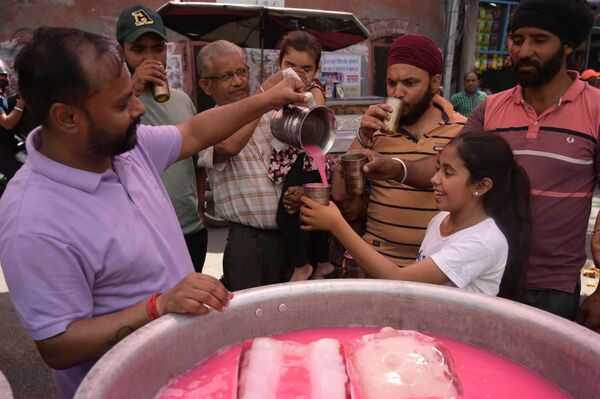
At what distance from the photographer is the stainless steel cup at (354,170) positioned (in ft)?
6.27

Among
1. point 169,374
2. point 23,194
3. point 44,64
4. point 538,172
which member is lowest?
point 169,374

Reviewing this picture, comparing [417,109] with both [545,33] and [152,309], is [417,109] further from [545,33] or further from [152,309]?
[152,309]

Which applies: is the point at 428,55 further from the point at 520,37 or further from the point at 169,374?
the point at 169,374

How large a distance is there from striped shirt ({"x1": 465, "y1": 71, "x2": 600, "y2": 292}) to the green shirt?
159 centimetres

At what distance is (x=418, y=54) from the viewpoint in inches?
86.2

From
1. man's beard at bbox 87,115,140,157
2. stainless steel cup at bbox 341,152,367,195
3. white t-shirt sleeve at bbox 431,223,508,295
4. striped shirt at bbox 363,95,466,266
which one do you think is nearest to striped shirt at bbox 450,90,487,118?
striped shirt at bbox 363,95,466,266

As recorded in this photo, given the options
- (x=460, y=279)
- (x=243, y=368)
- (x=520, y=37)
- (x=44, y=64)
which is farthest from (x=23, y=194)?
(x=520, y=37)

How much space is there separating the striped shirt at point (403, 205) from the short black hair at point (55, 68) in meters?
1.39

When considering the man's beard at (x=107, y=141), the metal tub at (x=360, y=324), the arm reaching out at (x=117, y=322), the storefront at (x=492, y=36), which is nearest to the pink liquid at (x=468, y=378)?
the metal tub at (x=360, y=324)

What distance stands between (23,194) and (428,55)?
1748 mm

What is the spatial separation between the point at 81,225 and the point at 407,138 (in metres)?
1.56

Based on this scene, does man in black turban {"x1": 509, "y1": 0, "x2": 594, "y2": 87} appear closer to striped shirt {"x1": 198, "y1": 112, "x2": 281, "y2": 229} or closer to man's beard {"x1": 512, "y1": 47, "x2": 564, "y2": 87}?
man's beard {"x1": 512, "y1": 47, "x2": 564, "y2": 87}

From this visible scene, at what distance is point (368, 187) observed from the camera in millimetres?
2447

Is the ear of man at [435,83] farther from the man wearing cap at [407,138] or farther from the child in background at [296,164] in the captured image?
the child in background at [296,164]
